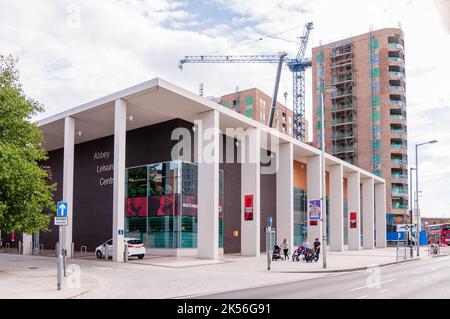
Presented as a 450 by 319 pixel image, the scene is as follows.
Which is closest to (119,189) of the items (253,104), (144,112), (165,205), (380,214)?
(144,112)

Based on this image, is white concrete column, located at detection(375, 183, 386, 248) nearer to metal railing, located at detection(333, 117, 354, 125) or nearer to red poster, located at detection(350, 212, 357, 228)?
red poster, located at detection(350, 212, 357, 228)

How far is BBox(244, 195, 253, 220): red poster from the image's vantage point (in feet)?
129

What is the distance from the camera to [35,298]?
1508cm

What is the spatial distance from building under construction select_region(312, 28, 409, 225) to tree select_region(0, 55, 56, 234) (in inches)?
3118

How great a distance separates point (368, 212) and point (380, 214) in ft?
21.8

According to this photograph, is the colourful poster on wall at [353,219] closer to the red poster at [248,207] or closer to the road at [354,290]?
the red poster at [248,207]

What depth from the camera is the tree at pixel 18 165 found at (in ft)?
73.7

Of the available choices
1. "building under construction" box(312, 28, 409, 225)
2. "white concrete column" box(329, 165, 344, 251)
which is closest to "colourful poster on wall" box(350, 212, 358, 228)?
"white concrete column" box(329, 165, 344, 251)

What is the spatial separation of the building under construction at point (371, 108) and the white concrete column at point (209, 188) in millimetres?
65542

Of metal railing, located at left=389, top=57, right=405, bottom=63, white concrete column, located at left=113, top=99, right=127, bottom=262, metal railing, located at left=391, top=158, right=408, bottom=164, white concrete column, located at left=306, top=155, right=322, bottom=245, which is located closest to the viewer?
white concrete column, located at left=113, top=99, right=127, bottom=262

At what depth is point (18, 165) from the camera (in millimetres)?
22266
